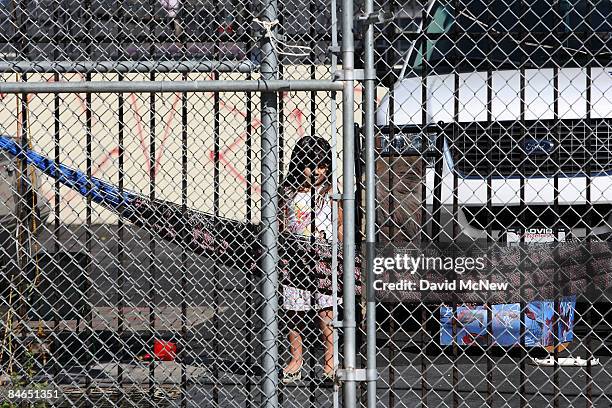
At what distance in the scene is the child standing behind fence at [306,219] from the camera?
5.34 m

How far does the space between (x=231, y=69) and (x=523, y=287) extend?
5.85ft

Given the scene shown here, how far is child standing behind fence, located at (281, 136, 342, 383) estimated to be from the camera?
5.34 meters

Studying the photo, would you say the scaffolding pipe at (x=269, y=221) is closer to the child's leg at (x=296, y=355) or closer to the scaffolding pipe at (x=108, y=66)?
the scaffolding pipe at (x=108, y=66)

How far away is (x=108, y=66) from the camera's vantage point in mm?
4691

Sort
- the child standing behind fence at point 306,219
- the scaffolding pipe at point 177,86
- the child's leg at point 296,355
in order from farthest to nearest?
the child's leg at point 296,355 < the child standing behind fence at point 306,219 < the scaffolding pipe at point 177,86

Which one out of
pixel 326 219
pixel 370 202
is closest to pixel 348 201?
pixel 370 202

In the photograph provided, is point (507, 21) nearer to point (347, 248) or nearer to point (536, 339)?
point (536, 339)

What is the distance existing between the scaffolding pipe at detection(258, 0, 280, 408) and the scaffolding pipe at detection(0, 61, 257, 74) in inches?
10.9

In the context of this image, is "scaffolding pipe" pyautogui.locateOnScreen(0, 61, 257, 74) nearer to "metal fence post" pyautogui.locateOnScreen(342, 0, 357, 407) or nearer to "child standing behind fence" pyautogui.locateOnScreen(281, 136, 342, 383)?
"metal fence post" pyautogui.locateOnScreen(342, 0, 357, 407)

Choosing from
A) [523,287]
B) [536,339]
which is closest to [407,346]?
[536,339]

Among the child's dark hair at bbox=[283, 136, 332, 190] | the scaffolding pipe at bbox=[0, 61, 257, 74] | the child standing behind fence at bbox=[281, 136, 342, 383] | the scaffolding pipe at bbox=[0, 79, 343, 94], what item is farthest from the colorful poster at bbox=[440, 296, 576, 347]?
the scaffolding pipe at bbox=[0, 61, 257, 74]

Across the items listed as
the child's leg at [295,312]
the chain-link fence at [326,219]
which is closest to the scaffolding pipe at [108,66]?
the chain-link fence at [326,219]

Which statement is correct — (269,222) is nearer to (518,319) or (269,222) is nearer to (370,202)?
(370,202)

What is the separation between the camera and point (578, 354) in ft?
22.6
